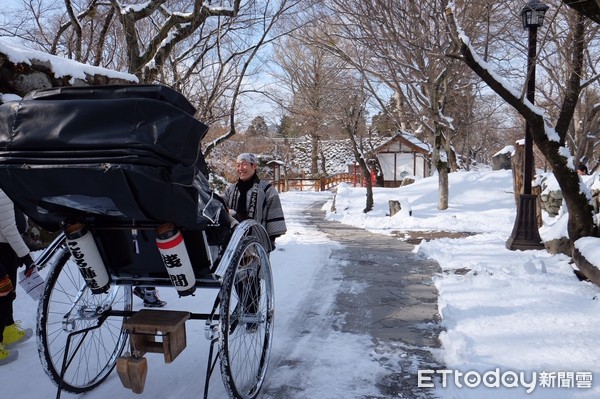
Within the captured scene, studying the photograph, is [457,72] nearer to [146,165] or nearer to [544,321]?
[544,321]

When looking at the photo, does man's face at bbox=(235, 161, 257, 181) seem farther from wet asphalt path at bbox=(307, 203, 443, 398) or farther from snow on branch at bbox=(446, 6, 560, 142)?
snow on branch at bbox=(446, 6, 560, 142)

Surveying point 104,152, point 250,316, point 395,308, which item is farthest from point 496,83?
point 104,152

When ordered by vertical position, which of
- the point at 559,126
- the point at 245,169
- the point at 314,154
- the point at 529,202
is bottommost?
the point at 529,202

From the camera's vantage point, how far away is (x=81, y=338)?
3.28 m

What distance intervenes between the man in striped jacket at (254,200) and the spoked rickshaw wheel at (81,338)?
137 cm

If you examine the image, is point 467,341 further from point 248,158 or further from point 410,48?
point 410,48

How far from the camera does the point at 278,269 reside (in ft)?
24.7

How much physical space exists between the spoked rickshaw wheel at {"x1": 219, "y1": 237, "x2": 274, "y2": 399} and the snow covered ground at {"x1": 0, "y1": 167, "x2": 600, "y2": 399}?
0.17 m

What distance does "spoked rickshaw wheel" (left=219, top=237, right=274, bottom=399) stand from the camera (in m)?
3.08

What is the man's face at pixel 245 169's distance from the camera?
177 inches

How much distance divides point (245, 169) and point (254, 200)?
1.08ft

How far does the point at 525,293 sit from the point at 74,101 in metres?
5.18

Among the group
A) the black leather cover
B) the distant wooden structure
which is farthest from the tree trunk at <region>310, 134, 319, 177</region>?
the black leather cover

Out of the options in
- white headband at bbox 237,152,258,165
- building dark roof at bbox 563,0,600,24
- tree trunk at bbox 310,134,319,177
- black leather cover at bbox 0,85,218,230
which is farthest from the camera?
tree trunk at bbox 310,134,319,177
